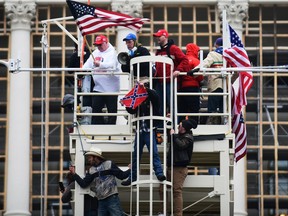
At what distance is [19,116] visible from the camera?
173 ft

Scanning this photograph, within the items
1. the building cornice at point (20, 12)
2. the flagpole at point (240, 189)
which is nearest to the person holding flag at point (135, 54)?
the flagpole at point (240, 189)

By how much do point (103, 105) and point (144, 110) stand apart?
2.04 m

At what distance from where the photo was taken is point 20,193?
52000mm

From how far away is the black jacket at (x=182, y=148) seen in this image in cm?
3781

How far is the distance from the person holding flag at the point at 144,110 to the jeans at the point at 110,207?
28.9 inches

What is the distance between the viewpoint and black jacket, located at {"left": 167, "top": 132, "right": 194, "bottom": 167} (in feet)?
124

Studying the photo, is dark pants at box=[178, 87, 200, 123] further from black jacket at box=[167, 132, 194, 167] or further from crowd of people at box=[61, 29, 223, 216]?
black jacket at box=[167, 132, 194, 167]

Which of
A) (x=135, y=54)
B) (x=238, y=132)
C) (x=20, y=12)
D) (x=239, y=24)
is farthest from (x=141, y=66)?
(x=20, y=12)

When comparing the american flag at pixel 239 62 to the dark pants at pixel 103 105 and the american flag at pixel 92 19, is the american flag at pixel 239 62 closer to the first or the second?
the american flag at pixel 92 19

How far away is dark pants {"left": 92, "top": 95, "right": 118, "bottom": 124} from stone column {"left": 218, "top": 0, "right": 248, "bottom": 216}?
494 inches

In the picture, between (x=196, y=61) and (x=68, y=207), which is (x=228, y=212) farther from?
(x=68, y=207)

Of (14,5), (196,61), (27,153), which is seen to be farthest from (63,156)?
(196,61)

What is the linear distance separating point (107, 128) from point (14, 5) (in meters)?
14.4

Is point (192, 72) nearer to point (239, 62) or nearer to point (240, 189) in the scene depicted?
point (239, 62)
